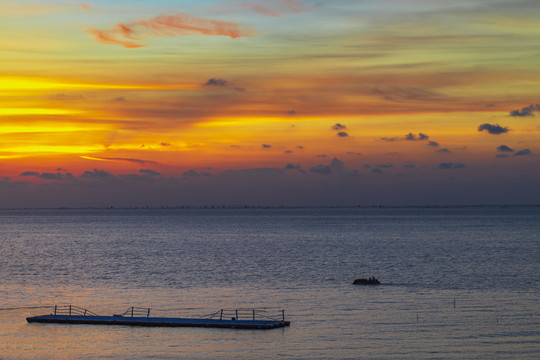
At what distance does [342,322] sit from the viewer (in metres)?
65.4

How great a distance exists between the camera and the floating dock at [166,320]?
210 ft

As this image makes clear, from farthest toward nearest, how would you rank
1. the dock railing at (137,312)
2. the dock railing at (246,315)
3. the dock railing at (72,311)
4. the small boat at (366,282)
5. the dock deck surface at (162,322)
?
the small boat at (366,282) < the dock railing at (72,311) < the dock railing at (137,312) < the dock railing at (246,315) < the dock deck surface at (162,322)

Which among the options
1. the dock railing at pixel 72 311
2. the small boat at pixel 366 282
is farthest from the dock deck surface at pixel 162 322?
the small boat at pixel 366 282

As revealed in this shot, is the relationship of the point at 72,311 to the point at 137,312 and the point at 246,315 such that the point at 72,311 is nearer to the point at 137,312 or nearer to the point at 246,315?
the point at 137,312

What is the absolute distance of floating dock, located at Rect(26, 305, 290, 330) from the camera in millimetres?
63938

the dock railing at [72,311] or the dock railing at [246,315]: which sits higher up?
the dock railing at [246,315]

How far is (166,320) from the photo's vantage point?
65.2 m

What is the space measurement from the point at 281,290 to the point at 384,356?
34.7m

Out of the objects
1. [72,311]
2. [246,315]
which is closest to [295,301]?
[246,315]

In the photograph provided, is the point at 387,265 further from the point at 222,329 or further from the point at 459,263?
the point at 222,329

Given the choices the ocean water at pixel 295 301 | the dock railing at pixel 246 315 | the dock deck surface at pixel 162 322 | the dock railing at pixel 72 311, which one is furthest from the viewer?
the dock railing at pixel 72 311

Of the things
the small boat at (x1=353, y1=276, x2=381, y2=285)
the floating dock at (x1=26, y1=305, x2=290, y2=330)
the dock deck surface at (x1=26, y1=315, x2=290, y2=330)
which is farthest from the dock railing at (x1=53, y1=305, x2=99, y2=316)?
the small boat at (x1=353, y1=276, x2=381, y2=285)

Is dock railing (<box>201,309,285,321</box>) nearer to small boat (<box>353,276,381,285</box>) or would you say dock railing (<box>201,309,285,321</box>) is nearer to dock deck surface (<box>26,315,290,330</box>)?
dock deck surface (<box>26,315,290,330</box>)

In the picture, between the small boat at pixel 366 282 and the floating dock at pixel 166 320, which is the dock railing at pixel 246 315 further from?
the small boat at pixel 366 282
